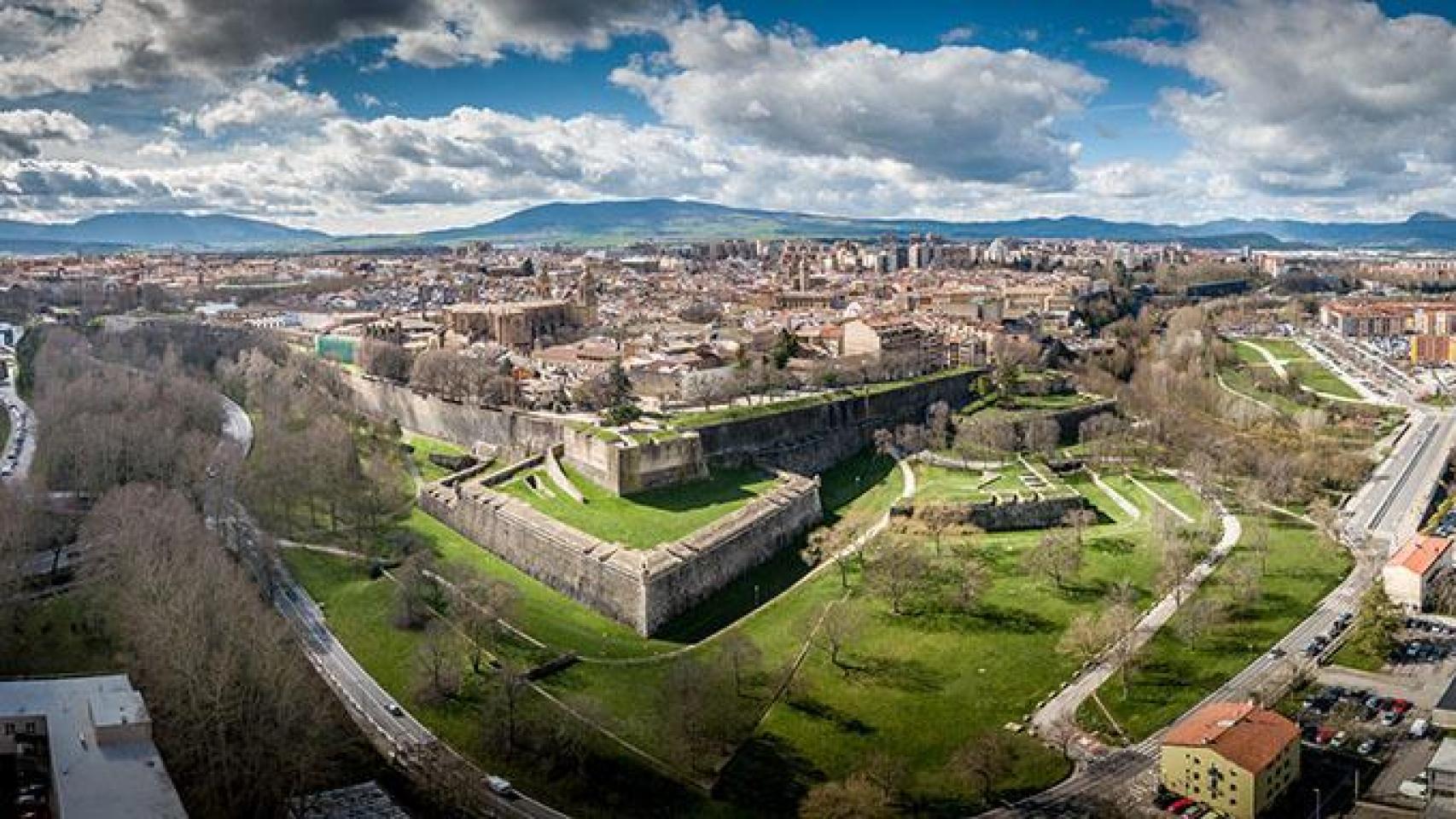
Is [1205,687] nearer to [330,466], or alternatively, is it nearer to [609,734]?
[609,734]

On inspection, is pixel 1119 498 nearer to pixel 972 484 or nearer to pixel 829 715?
pixel 972 484

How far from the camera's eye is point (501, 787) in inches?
728

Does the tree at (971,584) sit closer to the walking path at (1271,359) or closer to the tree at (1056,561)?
the tree at (1056,561)

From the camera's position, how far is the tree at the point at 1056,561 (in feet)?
88.6

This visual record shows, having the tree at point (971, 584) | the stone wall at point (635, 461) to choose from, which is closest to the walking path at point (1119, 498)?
the tree at point (971, 584)

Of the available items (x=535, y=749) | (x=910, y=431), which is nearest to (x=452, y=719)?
(x=535, y=749)

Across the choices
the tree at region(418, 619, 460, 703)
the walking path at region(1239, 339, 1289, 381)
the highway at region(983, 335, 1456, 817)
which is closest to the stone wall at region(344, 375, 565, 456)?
the tree at region(418, 619, 460, 703)

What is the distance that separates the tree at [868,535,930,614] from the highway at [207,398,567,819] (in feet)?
33.4

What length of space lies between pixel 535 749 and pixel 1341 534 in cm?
2222

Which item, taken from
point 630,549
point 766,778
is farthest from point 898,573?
point 766,778

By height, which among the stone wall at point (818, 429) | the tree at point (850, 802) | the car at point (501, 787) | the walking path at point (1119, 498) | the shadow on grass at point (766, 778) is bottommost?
the shadow on grass at point (766, 778)

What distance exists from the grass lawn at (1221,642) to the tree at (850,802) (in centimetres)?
480

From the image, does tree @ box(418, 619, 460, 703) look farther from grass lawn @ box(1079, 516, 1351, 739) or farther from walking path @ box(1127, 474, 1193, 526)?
walking path @ box(1127, 474, 1193, 526)

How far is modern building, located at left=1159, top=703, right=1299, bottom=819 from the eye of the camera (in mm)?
17266
